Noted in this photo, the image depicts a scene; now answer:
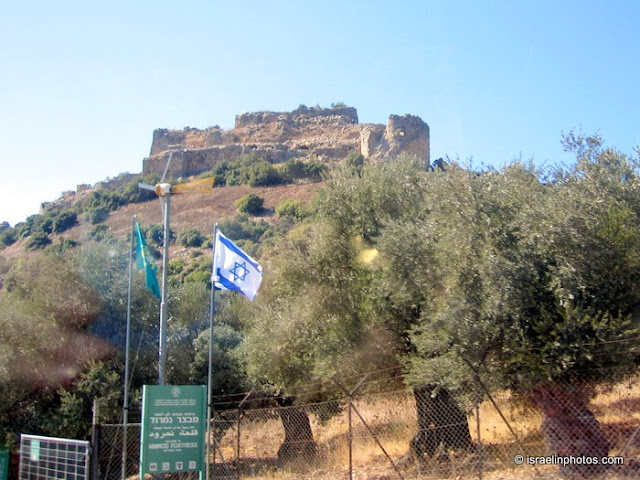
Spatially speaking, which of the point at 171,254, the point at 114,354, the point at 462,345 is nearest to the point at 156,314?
the point at 114,354

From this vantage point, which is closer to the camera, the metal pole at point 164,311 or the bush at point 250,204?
the metal pole at point 164,311

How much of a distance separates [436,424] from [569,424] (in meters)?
3.56

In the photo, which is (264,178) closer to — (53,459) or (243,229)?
(243,229)

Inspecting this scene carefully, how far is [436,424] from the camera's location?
12.9 m

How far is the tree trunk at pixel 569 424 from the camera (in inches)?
378

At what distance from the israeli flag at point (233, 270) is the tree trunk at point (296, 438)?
2.76 metres

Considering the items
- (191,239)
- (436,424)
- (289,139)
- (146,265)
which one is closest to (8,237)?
(191,239)

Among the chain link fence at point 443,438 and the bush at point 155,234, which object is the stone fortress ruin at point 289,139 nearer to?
the bush at point 155,234

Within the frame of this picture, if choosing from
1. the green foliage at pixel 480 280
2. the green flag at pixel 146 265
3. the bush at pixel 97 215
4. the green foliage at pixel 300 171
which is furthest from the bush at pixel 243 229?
the green foliage at pixel 480 280

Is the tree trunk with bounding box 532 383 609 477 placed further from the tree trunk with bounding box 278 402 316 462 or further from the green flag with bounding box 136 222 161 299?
the green flag with bounding box 136 222 161 299

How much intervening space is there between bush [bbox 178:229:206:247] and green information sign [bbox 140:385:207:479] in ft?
200

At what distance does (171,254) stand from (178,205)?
22.9m

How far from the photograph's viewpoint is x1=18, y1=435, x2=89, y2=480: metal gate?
35.2 ft

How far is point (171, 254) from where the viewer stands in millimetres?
68438
